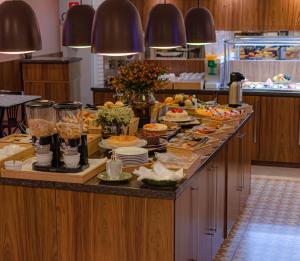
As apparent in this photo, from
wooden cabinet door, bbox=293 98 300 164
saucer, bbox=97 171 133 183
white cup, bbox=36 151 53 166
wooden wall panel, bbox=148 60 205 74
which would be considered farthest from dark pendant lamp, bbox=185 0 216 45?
wooden wall panel, bbox=148 60 205 74

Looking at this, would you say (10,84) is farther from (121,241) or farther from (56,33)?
(121,241)

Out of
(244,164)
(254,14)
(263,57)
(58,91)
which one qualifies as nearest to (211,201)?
(244,164)

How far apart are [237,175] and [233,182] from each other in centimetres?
22

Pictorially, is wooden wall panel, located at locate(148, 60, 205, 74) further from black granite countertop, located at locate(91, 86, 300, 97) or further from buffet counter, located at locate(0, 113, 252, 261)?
buffet counter, located at locate(0, 113, 252, 261)

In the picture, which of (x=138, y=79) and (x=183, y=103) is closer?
(x=138, y=79)

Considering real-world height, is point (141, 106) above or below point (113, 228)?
above

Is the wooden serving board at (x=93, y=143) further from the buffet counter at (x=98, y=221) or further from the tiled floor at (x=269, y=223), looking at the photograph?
the tiled floor at (x=269, y=223)

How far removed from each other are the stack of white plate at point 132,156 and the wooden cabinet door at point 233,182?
1.35 metres

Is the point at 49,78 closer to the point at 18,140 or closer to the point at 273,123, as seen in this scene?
the point at 273,123

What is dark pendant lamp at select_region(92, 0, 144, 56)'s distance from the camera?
3070mm

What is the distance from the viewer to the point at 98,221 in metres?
3.38

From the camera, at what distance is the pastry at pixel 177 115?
518cm

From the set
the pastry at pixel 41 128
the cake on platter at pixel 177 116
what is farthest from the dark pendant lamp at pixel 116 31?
the cake on platter at pixel 177 116

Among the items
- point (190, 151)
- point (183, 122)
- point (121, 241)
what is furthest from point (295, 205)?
point (121, 241)
